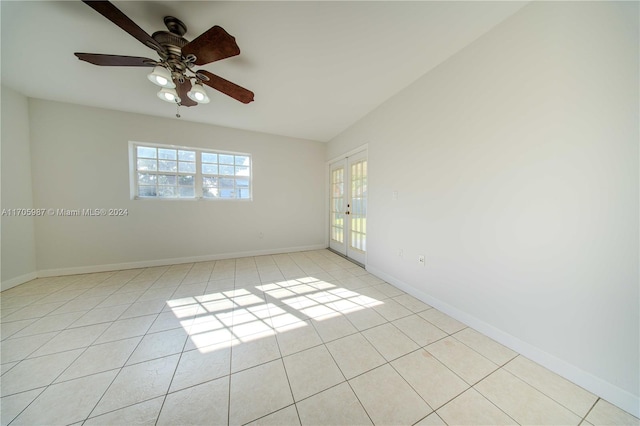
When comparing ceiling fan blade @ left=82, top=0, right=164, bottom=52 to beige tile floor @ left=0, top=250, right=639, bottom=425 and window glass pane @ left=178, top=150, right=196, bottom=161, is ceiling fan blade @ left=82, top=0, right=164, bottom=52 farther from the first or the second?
window glass pane @ left=178, top=150, right=196, bottom=161

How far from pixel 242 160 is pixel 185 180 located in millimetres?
1119

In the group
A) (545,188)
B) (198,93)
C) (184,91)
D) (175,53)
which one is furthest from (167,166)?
(545,188)

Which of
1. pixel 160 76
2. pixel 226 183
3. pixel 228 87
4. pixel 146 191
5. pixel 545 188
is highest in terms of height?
pixel 228 87

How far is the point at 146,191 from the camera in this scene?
11.2 ft

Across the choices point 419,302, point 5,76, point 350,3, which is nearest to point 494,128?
point 350,3

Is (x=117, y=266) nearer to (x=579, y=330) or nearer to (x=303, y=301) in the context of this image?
(x=303, y=301)

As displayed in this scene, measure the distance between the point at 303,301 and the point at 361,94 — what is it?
9.22 ft

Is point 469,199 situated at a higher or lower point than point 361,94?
lower

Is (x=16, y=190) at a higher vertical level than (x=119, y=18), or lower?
lower

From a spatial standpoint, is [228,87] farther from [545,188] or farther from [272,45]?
[545,188]

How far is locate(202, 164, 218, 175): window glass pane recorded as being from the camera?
3.75 meters

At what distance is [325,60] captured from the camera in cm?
199

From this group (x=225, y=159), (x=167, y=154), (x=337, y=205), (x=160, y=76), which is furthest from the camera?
(x=337, y=205)

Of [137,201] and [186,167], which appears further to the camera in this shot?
[186,167]
